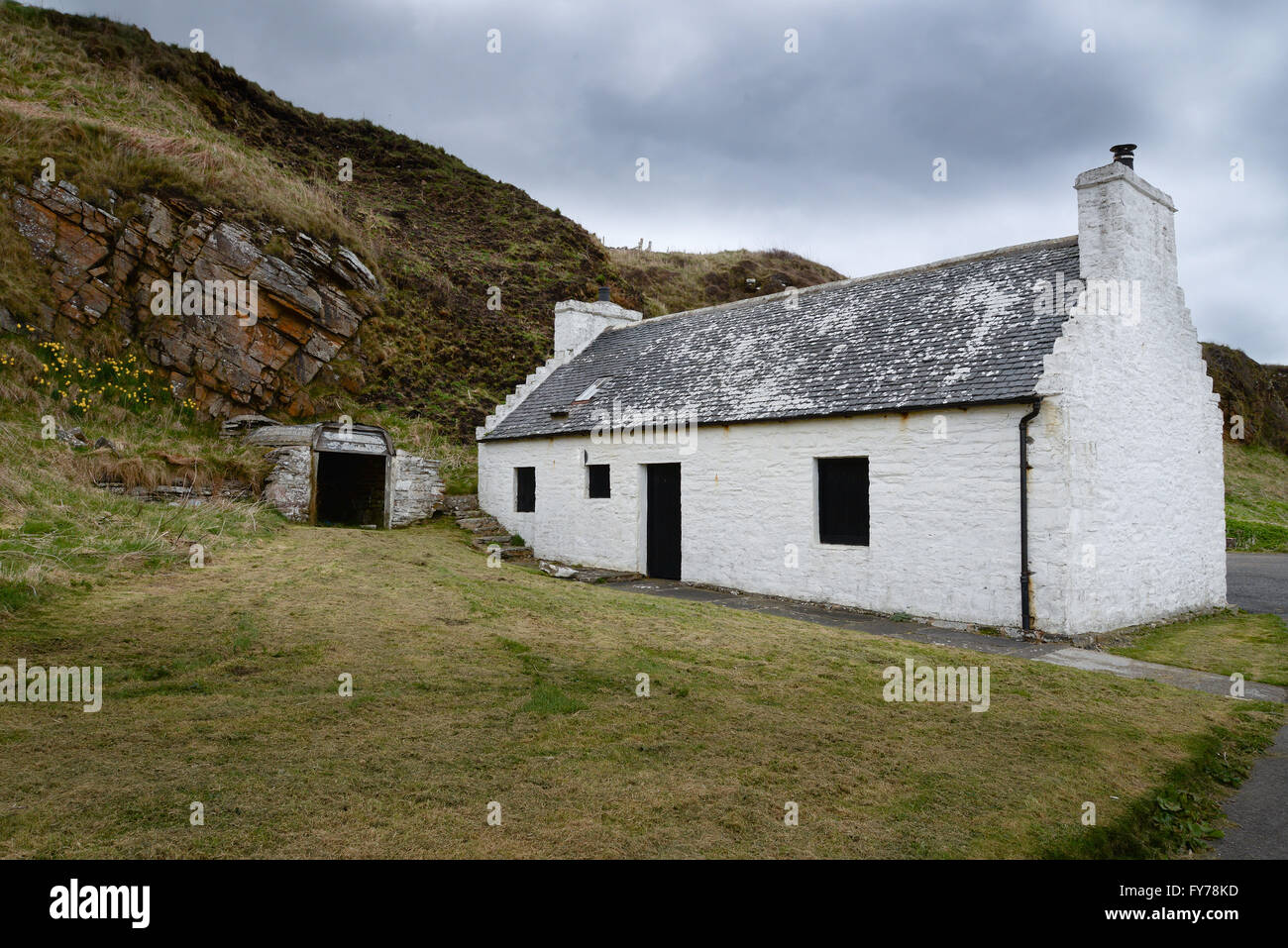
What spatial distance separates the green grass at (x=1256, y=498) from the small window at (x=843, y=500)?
58.0ft

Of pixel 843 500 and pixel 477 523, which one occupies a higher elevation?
pixel 843 500

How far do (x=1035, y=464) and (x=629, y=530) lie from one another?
8861 mm

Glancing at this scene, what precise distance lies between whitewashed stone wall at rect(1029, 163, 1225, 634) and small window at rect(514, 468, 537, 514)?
12.6 meters

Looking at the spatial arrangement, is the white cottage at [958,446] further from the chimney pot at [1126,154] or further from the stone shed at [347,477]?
the stone shed at [347,477]

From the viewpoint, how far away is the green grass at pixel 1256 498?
85.3ft

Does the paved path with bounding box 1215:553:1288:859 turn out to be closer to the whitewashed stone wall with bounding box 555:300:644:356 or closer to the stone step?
the stone step

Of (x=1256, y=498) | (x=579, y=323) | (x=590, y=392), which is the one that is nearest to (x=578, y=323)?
(x=579, y=323)

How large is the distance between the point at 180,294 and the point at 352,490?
6.44 metres

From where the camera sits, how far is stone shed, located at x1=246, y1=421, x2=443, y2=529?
1700 centimetres

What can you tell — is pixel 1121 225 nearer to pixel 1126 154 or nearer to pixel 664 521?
pixel 1126 154

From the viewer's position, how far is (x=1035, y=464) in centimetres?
1109

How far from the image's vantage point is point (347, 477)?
21.4 meters

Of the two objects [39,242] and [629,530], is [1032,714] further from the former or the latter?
[39,242]
